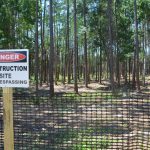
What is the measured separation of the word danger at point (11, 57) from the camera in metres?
5.62

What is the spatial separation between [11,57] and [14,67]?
0.49 feet

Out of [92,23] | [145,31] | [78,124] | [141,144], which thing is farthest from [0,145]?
[145,31]

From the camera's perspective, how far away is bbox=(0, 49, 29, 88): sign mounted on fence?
18.4ft

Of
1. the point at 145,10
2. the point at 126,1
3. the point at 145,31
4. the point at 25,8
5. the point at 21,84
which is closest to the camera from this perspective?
the point at 21,84

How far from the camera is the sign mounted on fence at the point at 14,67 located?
5605mm

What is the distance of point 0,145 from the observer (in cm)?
863

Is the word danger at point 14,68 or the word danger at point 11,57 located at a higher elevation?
the word danger at point 11,57

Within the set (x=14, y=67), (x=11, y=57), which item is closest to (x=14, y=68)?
(x=14, y=67)

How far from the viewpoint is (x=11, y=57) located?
5.65 meters

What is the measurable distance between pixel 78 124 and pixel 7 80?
7.51 m

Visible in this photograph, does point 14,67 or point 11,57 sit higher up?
point 11,57

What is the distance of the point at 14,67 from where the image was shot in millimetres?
5633

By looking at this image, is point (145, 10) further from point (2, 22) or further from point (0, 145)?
point (0, 145)

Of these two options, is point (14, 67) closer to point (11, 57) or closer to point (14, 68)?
point (14, 68)
